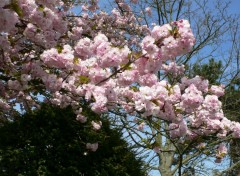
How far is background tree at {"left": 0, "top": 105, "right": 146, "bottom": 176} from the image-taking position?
4.46 meters

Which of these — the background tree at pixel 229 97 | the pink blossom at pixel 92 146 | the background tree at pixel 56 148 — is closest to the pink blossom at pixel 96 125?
the background tree at pixel 56 148

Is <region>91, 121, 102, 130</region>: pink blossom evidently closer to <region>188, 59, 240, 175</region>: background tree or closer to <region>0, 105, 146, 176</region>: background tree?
<region>0, 105, 146, 176</region>: background tree

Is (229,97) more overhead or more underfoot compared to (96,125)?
more overhead

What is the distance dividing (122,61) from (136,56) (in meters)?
0.17

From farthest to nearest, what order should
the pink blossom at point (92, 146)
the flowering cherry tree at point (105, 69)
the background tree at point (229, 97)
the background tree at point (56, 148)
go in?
1. the background tree at point (229, 97)
2. the pink blossom at point (92, 146)
3. the background tree at point (56, 148)
4. the flowering cherry tree at point (105, 69)

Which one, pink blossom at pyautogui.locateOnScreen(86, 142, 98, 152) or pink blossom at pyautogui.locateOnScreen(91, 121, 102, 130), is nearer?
pink blossom at pyautogui.locateOnScreen(86, 142, 98, 152)

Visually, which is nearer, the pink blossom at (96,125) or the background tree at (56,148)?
the background tree at (56,148)

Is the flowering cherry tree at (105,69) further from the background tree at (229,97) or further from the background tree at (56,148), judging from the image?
the background tree at (229,97)

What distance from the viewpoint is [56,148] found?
4.58 meters

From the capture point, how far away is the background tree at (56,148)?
4.46 metres

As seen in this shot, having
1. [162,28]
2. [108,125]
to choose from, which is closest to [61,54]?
[162,28]

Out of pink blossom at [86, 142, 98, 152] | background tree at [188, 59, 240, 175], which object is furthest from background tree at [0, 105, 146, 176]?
background tree at [188, 59, 240, 175]

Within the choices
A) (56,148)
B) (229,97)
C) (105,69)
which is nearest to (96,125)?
(56,148)

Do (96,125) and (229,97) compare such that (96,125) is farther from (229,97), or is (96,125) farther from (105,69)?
(229,97)
